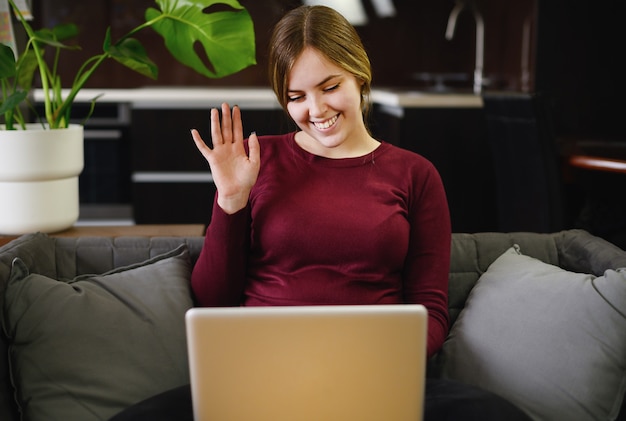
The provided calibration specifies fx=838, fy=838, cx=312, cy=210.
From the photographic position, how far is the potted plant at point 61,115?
6.65 feet

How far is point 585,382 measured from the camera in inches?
63.4

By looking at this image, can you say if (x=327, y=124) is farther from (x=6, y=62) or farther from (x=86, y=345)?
(x=6, y=62)

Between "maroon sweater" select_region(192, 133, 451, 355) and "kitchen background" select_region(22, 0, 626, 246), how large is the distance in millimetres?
1299

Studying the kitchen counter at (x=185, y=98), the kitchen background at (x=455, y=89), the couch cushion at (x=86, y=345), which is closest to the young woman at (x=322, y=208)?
the couch cushion at (x=86, y=345)

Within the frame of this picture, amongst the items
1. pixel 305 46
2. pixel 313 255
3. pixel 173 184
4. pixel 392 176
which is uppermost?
pixel 305 46

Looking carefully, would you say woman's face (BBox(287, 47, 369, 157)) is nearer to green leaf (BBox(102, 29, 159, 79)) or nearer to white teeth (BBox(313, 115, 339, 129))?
white teeth (BBox(313, 115, 339, 129))

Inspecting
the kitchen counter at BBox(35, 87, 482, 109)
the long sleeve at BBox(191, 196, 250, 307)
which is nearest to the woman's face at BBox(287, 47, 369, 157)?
the long sleeve at BBox(191, 196, 250, 307)

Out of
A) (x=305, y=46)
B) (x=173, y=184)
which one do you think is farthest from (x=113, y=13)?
(x=305, y=46)

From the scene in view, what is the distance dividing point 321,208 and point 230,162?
206 millimetres

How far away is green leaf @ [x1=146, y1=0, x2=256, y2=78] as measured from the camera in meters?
2.09

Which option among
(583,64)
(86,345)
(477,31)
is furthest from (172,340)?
(477,31)

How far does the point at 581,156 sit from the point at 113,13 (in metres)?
3.13

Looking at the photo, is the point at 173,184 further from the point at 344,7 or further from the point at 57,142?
the point at 57,142

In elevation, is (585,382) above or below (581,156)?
below
